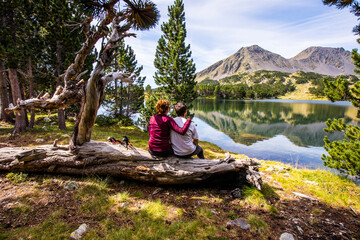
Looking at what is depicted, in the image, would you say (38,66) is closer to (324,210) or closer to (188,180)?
(188,180)

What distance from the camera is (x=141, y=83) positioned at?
76.7 ft

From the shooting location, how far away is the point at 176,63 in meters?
16.9

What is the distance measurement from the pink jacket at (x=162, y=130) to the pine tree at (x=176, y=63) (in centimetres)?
1292


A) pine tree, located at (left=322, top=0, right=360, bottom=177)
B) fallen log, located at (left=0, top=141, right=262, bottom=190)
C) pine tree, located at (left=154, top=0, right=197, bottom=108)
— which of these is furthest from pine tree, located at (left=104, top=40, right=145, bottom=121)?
pine tree, located at (left=322, top=0, right=360, bottom=177)

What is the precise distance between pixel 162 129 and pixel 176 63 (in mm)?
14137

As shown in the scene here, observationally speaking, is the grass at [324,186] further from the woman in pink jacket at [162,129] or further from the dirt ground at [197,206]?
the woman in pink jacket at [162,129]

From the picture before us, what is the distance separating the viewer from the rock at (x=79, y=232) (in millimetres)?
2664

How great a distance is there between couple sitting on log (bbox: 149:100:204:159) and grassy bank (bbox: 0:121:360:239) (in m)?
1.16

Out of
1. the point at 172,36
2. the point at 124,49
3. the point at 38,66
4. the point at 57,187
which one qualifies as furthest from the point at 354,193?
the point at 124,49

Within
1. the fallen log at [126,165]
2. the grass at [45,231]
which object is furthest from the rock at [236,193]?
the grass at [45,231]

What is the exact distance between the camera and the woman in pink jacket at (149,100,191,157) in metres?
4.27

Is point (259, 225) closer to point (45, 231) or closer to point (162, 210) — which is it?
point (162, 210)

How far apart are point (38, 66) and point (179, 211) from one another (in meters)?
18.8

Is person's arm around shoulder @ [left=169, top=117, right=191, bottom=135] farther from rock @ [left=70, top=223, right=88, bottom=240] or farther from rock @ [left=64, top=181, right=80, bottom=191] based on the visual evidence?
rock @ [left=64, top=181, right=80, bottom=191]
